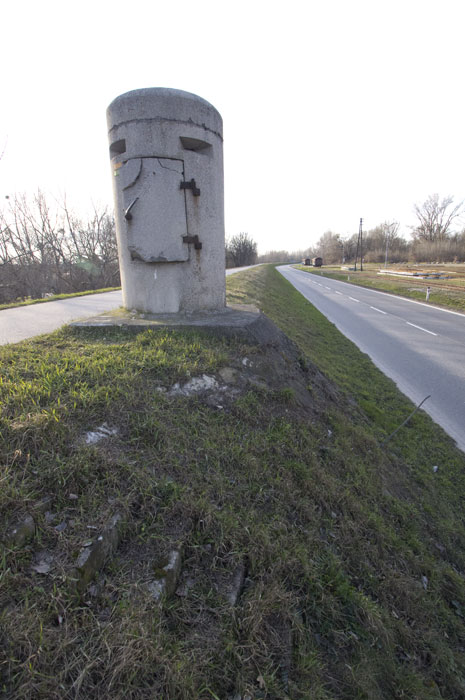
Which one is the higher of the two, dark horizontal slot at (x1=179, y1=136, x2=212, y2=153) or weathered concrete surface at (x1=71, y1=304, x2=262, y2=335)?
dark horizontal slot at (x1=179, y1=136, x2=212, y2=153)

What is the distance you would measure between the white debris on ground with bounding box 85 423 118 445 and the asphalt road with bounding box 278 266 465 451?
16.6ft

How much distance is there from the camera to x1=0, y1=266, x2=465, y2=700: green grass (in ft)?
4.89

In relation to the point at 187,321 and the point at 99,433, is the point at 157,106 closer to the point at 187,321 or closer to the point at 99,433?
the point at 187,321

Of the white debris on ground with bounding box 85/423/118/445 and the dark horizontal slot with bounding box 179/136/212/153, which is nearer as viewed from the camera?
the white debris on ground with bounding box 85/423/118/445

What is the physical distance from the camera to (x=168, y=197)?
4277mm

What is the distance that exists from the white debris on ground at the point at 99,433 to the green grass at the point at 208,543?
0.05m

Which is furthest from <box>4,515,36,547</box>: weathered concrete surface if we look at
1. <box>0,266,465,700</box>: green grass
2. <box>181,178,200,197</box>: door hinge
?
<box>181,178,200,197</box>: door hinge

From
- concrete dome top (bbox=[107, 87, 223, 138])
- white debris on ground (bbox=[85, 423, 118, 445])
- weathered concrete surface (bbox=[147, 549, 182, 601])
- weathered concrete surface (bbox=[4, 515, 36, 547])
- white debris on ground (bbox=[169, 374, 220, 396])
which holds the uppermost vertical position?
concrete dome top (bbox=[107, 87, 223, 138])

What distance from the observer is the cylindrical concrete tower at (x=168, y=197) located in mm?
4129

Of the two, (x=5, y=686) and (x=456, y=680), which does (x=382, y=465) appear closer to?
(x=456, y=680)

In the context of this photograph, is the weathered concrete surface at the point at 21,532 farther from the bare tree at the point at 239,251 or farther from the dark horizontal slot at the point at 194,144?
the bare tree at the point at 239,251

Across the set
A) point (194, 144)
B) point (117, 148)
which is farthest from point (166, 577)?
point (117, 148)

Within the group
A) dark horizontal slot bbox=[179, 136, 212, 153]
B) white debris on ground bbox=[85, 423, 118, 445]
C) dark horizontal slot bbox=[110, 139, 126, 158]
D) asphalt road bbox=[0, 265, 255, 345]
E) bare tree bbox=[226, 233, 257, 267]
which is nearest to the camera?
white debris on ground bbox=[85, 423, 118, 445]

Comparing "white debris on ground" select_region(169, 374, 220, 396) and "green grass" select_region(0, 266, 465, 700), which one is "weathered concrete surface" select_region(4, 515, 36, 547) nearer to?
"green grass" select_region(0, 266, 465, 700)
